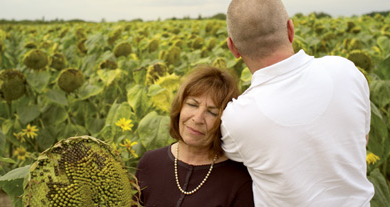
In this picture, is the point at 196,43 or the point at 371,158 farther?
the point at 196,43

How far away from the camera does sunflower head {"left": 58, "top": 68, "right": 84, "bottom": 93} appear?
11.0 feet

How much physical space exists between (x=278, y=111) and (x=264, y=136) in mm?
90

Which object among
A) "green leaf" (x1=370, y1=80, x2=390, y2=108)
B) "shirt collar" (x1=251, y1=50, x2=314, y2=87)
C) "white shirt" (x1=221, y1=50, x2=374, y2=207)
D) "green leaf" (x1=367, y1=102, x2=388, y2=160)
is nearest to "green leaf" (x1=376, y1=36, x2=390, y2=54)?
"green leaf" (x1=370, y1=80, x2=390, y2=108)

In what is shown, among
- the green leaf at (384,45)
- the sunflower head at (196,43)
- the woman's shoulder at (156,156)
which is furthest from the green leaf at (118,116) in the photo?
the sunflower head at (196,43)

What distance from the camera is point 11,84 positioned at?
10.7 ft

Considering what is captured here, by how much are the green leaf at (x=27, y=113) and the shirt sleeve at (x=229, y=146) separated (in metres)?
2.38

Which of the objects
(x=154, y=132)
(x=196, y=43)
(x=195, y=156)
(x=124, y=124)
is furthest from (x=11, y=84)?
(x=196, y=43)

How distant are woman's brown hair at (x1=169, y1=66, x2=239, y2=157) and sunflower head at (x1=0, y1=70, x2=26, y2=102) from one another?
6.26 feet

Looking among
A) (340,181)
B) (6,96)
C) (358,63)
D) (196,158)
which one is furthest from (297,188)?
(6,96)

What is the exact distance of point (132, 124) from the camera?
239 cm

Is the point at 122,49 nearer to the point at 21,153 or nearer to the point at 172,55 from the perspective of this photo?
the point at 172,55

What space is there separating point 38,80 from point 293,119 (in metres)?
2.60

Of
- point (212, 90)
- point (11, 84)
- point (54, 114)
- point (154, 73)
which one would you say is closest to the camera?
point (212, 90)

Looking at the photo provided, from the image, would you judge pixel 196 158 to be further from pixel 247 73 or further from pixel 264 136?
pixel 247 73
